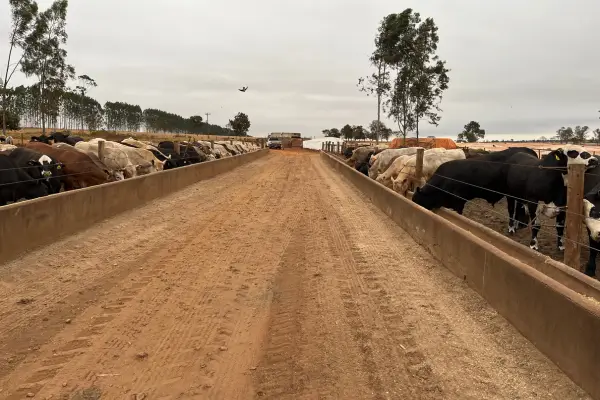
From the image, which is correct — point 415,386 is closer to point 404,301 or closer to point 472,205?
point 404,301

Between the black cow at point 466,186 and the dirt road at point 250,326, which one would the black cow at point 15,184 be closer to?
the dirt road at point 250,326

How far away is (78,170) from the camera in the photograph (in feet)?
43.3

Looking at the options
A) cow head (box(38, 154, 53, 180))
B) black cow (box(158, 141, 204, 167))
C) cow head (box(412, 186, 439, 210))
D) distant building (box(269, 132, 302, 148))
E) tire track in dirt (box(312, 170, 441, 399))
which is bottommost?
tire track in dirt (box(312, 170, 441, 399))

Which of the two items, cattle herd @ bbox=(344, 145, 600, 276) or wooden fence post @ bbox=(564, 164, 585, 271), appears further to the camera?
cattle herd @ bbox=(344, 145, 600, 276)

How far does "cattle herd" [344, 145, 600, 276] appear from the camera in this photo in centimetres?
813

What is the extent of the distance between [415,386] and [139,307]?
3021 millimetres

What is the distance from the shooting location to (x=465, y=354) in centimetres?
414

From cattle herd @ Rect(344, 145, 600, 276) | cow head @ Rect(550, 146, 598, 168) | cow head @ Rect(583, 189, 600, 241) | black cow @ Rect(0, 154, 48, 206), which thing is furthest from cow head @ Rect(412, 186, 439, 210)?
black cow @ Rect(0, 154, 48, 206)

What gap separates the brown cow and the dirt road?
5252 millimetres

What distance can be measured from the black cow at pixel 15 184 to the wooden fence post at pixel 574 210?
9990mm

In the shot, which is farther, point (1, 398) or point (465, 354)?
point (465, 354)

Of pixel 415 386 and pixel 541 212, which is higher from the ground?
pixel 541 212

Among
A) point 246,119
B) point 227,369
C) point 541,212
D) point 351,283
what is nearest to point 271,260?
point 351,283

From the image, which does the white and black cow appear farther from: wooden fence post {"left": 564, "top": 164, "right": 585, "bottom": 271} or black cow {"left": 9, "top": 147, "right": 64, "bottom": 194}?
black cow {"left": 9, "top": 147, "right": 64, "bottom": 194}
